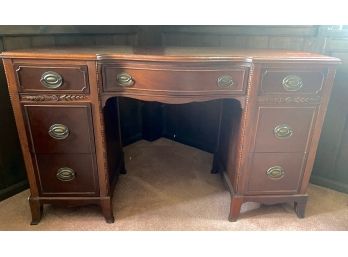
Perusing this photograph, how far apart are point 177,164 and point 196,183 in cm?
25

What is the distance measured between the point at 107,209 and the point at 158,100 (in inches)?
23.4

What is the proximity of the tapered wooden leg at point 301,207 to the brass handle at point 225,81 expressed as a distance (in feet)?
2.31

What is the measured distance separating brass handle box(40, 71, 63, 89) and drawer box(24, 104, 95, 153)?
0.09m

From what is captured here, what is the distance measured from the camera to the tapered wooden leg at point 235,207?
1.25 meters

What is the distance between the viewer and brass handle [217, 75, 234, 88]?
3.39ft

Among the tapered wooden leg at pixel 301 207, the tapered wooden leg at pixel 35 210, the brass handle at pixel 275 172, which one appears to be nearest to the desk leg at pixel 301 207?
the tapered wooden leg at pixel 301 207

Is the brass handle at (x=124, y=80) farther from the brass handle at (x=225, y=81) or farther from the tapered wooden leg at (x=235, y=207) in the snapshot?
the tapered wooden leg at (x=235, y=207)

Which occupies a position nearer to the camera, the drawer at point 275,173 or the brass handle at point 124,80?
the brass handle at point 124,80

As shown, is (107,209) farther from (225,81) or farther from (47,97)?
(225,81)

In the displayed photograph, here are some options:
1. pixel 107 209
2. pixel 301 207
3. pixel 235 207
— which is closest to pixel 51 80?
pixel 107 209

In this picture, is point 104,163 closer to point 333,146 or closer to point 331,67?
point 331,67
